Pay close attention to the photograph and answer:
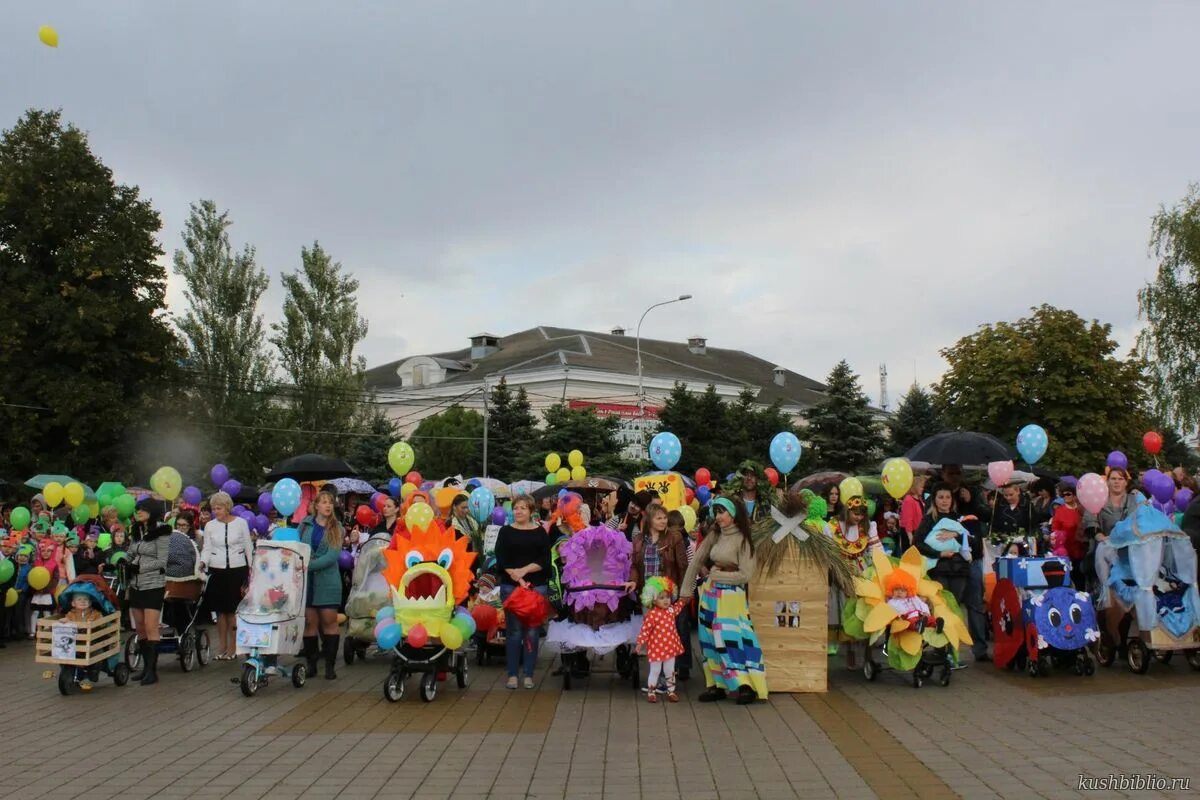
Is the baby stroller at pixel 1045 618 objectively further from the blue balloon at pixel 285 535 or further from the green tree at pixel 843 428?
the green tree at pixel 843 428

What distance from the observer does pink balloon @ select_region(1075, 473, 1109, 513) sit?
41.1ft

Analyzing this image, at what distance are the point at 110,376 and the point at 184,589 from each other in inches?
969

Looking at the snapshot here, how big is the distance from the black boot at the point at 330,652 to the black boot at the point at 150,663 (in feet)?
5.80

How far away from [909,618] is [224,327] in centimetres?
3792

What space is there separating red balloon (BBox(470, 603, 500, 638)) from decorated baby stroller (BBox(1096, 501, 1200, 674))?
6.52 meters

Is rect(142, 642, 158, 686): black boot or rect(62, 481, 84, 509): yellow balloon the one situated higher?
rect(62, 481, 84, 509): yellow balloon

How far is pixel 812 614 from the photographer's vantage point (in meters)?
11.0

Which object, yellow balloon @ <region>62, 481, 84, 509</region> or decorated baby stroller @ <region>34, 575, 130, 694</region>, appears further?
yellow balloon @ <region>62, 481, 84, 509</region>

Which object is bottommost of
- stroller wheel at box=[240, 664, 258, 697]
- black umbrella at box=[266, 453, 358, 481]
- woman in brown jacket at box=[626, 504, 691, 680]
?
stroller wheel at box=[240, 664, 258, 697]

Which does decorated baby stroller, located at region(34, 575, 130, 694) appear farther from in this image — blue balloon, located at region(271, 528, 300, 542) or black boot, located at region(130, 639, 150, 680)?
blue balloon, located at region(271, 528, 300, 542)

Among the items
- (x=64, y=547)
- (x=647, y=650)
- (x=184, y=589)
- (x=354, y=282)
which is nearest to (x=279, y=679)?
(x=184, y=589)

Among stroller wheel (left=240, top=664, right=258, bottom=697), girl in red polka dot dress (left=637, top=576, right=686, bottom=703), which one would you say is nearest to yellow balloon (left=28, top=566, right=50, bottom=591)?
stroller wheel (left=240, top=664, right=258, bottom=697)

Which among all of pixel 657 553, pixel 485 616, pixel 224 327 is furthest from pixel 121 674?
pixel 224 327

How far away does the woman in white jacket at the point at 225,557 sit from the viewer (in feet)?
42.2
